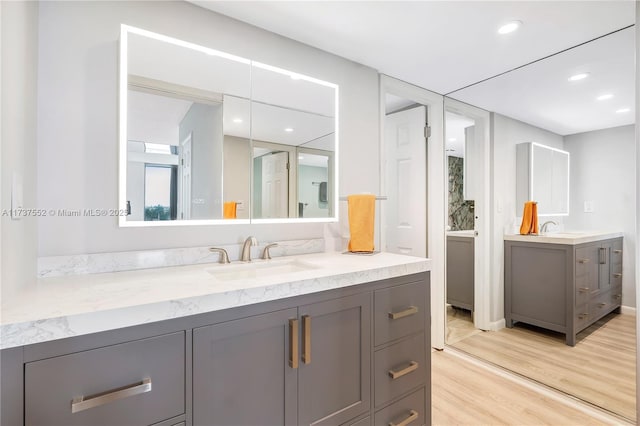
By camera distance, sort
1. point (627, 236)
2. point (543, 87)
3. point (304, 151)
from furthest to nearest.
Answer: point (543, 87), point (304, 151), point (627, 236)

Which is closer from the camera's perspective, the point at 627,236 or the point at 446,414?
the point at 627,236

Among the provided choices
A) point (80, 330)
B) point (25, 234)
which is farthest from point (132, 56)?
point (80, 330)

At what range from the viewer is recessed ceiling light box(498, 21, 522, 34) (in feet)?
5.40

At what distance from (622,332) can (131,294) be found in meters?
2.69

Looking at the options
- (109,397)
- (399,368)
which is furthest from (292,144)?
(109,397)

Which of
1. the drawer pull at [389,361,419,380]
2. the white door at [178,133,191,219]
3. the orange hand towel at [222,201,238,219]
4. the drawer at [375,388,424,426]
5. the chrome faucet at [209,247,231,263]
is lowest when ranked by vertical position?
the drawer at [375,388,424,426]

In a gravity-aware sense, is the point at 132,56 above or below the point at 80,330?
above

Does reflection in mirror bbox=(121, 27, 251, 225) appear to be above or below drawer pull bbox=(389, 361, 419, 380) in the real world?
above

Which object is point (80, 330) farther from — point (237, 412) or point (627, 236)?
point (627, 236)

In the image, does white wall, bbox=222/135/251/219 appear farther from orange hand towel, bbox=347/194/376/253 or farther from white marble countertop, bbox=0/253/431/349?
orange hand towel, bbox=347/194/376/253

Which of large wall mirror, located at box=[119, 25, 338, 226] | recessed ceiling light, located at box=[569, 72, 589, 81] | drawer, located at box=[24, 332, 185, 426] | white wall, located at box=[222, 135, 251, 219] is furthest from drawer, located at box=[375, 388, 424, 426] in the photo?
recessed ceiling light, located at box=[569, 72, 589, 81]

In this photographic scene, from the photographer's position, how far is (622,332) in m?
1.84

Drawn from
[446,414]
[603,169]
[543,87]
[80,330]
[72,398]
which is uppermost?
[543,87]

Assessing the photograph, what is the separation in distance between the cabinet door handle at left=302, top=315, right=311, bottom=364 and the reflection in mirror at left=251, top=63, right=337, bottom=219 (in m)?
0.78
